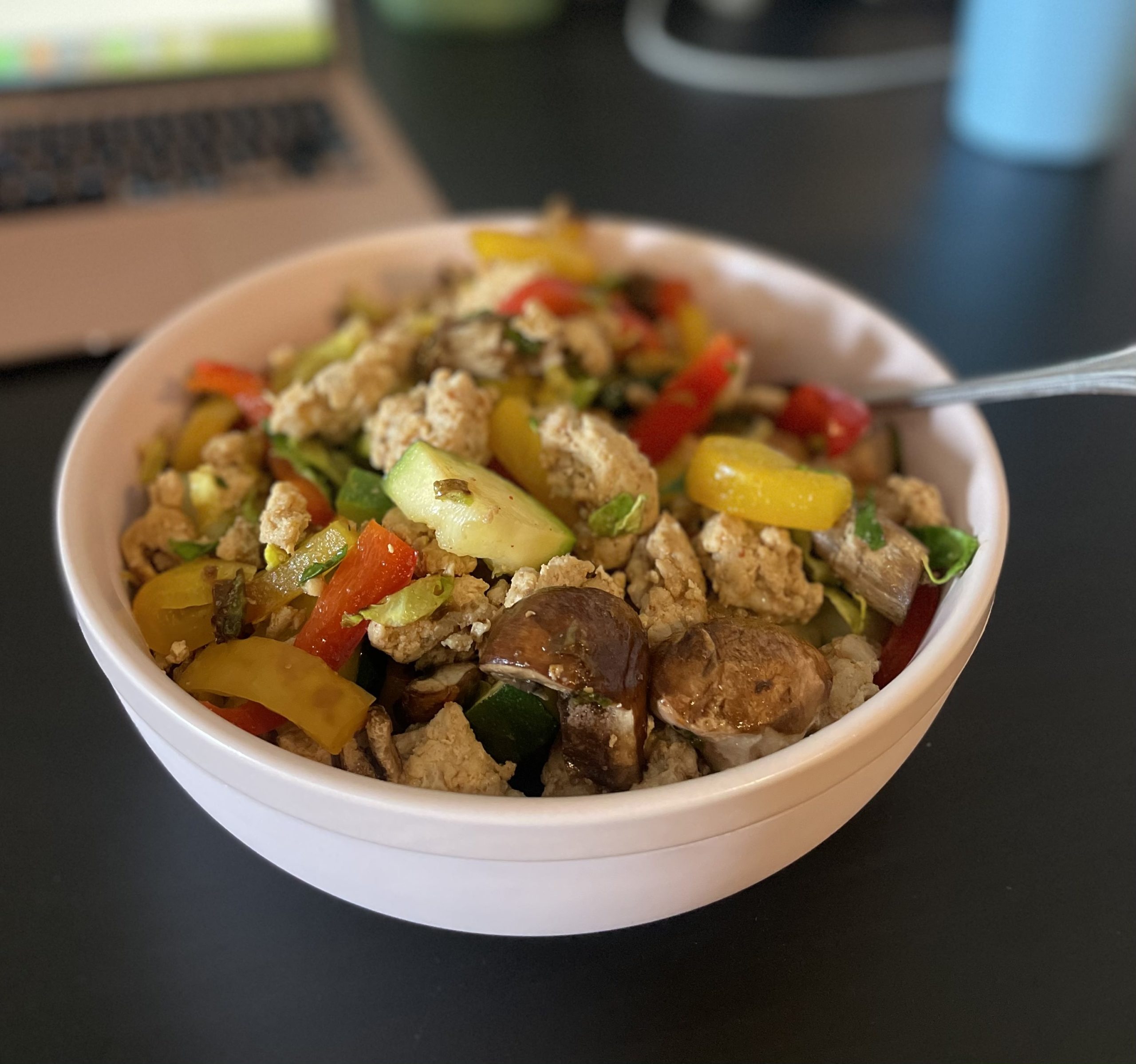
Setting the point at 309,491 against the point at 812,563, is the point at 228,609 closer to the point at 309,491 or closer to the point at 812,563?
the point at 309,491

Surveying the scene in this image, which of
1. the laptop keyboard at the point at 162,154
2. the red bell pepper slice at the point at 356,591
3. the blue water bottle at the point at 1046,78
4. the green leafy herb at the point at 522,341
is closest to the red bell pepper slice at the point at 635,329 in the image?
the green leafy herb at the point at 522,341

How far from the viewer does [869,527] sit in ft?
2.88

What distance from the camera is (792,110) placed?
2125 mm

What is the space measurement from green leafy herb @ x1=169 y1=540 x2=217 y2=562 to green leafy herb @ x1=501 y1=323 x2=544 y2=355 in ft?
1.13

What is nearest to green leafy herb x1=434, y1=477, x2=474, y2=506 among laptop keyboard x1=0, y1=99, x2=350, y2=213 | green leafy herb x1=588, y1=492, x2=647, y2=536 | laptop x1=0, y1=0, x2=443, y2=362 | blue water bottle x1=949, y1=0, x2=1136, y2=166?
green leafy herb x1=588, y1=492, x2=647, y2=536

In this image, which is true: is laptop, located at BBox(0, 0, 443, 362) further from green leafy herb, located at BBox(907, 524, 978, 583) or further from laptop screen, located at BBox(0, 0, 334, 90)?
green leafy herb, located at BBox(907, 524, 978, 583)

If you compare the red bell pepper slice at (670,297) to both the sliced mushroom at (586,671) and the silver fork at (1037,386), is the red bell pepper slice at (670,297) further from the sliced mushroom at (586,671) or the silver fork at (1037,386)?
the sliced mushroom at (586,671)

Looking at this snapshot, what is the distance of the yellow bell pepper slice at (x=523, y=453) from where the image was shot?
905 mm

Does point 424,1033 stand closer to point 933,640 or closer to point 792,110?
point 933,640

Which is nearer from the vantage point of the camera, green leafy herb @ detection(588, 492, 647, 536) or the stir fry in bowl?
the stir fry in bowl

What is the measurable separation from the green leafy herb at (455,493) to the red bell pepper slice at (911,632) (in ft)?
1.15

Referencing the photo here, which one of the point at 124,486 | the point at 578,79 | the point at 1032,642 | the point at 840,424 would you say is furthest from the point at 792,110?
the point at 124,486

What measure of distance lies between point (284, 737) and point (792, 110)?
183 centimetres

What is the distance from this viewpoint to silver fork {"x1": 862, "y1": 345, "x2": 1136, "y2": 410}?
82 centimetres
